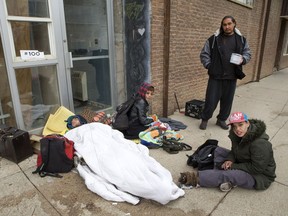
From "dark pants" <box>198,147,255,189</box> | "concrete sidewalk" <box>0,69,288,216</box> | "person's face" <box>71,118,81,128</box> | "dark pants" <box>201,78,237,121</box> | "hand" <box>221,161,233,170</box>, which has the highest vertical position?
"dark pants" <box>201,78,237,121</box>

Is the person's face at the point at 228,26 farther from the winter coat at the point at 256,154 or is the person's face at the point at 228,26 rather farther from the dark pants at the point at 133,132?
the dark pants at the point at 133,132

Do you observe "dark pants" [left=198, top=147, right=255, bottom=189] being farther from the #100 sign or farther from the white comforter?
the #100 sign

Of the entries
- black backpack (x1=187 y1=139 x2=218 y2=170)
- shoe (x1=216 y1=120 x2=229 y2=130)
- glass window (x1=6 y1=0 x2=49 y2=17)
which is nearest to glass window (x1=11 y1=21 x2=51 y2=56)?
glass window (x1=6 y1=0 x2=49 y2=17)

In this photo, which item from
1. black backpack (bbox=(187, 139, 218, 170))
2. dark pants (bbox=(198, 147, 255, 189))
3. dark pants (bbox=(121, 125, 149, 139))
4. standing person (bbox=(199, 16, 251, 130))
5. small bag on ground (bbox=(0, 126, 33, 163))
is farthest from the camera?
standing person (bbox=(199, 16, 251, 130))

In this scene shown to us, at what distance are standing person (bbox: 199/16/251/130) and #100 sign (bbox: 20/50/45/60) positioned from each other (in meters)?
2.67

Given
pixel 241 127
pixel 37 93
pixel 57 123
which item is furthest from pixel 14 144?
pixel 241 127

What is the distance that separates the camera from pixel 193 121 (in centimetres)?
474

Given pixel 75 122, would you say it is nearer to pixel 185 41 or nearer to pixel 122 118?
pixel 122 118

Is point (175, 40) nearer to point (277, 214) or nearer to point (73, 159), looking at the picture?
point (73, 159)

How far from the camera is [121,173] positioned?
2410mm

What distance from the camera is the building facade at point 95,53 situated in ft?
11.4

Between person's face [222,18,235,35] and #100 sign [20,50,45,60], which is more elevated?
person's face [222,18,235,35]

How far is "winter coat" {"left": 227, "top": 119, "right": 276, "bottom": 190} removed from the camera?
2.36 meters

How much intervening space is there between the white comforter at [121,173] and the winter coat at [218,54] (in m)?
2.01
